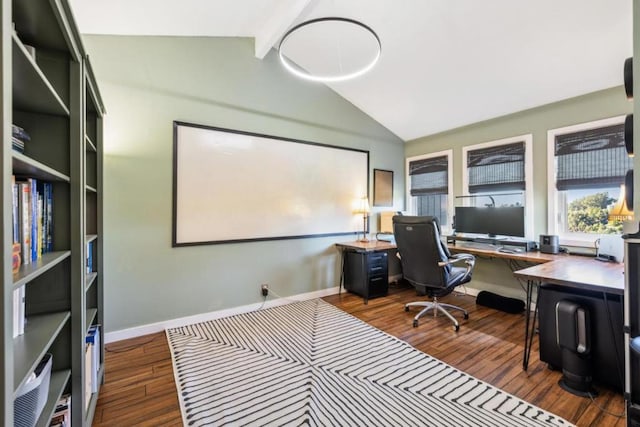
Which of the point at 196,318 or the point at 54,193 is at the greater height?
the point at 54,193

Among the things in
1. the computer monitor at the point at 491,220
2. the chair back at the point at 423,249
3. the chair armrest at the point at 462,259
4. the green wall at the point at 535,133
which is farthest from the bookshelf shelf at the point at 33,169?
the green wall at the point at 535,133

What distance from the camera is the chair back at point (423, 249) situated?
2.53 m

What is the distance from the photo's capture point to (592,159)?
277cm

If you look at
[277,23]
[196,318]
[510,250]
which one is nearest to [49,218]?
[196,318]

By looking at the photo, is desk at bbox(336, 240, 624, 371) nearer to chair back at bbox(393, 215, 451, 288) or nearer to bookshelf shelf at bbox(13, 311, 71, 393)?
chair back at bbox(393, 215, 451, 288)

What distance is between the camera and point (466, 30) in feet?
8.11

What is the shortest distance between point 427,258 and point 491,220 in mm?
1378

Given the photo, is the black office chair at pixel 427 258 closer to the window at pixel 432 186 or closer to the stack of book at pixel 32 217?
the window at pixel 432 186

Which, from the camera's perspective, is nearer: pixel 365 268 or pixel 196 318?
pixel 196 318

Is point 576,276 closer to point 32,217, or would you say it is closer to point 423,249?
point 423,249

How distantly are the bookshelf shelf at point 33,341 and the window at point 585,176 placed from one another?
413 centimetres

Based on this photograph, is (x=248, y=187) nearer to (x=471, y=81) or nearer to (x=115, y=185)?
(x=115, y=185)

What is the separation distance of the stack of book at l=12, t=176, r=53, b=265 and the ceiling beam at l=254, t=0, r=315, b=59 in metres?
2.30

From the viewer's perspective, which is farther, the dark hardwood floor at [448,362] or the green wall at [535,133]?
the green wall at [535,133]
